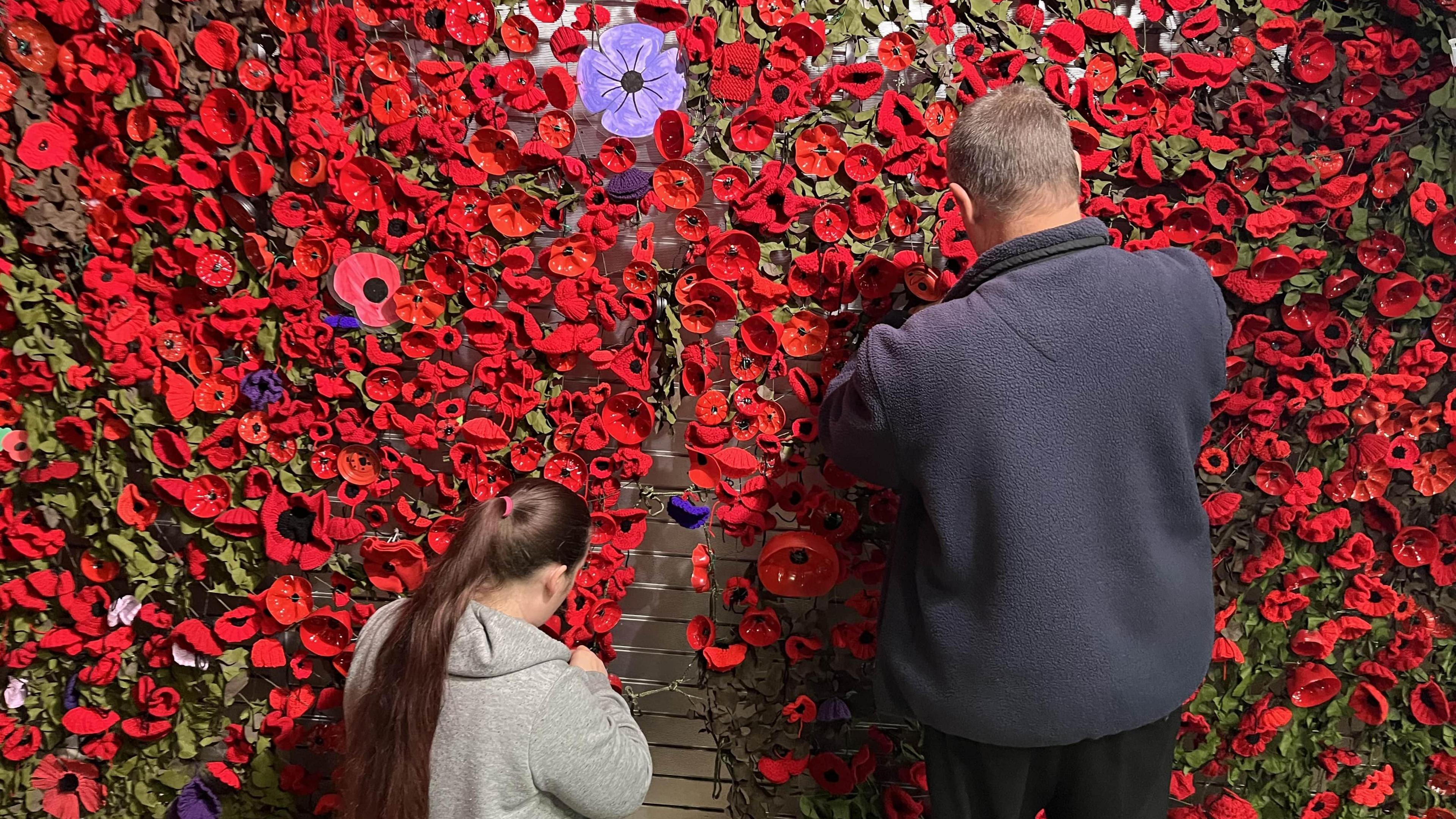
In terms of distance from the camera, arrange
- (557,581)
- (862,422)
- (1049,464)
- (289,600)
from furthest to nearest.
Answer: (289,600), (557,581), (862,422), (1049,464)

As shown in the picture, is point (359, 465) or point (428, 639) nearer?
point (428, 639)

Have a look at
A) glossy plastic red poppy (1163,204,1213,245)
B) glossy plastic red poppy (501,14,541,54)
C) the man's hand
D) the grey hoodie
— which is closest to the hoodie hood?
the grey hoodie

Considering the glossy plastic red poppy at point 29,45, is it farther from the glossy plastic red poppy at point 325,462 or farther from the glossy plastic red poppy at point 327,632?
the glossy plastic red poppy at point 327,632

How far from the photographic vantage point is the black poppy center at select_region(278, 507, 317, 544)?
172 cm

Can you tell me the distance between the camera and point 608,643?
65.6 inches

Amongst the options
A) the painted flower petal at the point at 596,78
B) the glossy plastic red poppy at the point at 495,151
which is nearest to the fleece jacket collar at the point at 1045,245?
the painted flower petal at the point at 596,78

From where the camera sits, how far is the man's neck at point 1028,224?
111 centimetres

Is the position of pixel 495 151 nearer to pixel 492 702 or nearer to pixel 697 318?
pixel 697 318

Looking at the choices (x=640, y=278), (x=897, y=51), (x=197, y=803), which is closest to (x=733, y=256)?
(x=640, y=278)

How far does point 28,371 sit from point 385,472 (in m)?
0.84

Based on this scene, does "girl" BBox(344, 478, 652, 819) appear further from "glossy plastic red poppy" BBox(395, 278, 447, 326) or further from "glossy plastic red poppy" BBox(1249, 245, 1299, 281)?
"glossy plastic red poppy" BBox(1249, 245, 1299, 281)

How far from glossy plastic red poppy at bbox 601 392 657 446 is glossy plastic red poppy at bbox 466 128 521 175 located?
18.7 inches

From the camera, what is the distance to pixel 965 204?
1.16 m

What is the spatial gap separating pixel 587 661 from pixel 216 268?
3.91 feet
